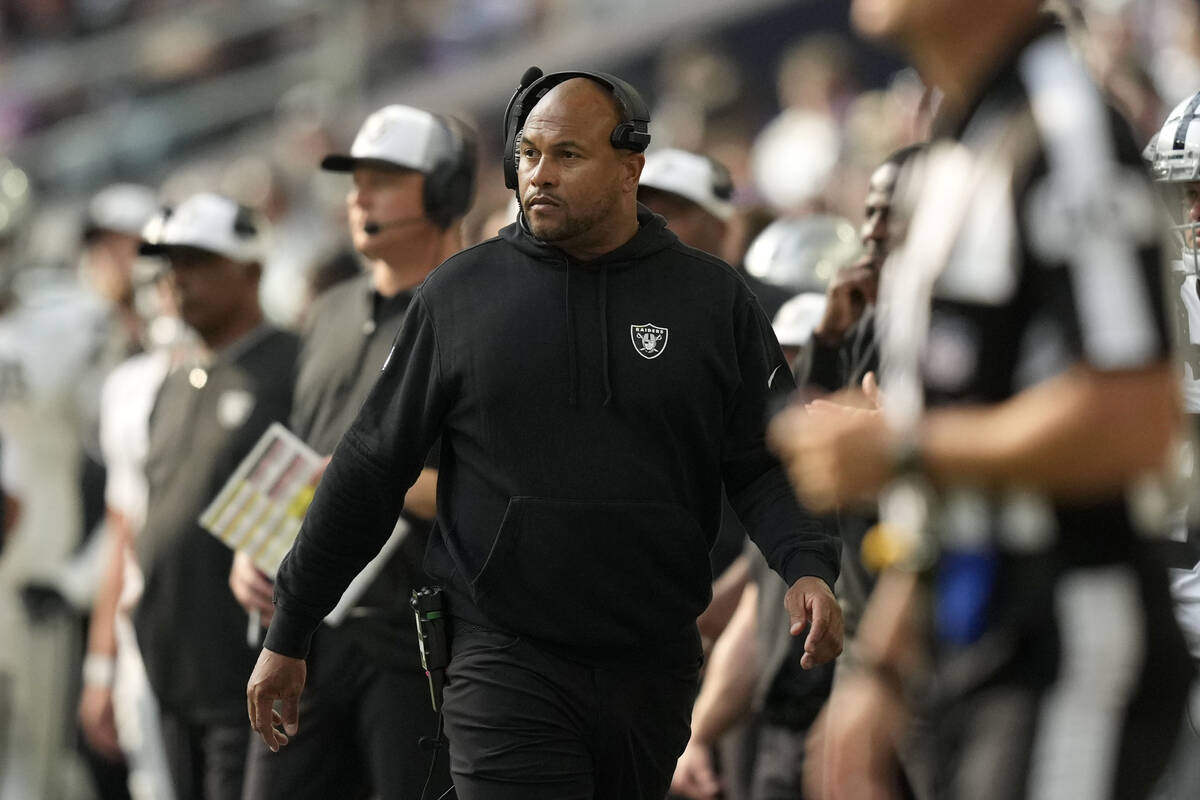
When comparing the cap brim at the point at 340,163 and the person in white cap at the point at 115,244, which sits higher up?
the cap brim at the point at 340,163

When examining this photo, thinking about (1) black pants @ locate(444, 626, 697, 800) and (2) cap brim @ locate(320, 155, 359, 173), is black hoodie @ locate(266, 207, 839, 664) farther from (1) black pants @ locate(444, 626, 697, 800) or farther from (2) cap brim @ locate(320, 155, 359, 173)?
(2) cap brim @ locate(320, 155, 359, 173)

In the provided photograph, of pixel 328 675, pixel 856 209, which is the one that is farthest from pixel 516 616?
pixel 856 209

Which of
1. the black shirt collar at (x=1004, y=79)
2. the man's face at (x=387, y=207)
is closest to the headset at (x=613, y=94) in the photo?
the man's face at (x=387, y=207)

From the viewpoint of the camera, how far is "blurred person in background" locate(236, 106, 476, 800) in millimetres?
5395

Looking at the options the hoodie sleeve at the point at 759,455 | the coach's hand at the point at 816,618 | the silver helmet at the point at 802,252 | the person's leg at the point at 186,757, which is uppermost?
the silver helmet at the point at 802,252

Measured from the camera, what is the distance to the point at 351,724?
5.51m

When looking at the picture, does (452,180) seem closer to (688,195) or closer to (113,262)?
(688,195)

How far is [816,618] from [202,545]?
106 inches

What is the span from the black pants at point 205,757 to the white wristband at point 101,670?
103 centimetres

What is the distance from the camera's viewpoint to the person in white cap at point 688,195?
655cm

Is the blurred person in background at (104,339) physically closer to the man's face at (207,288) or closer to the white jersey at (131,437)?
the white jersey at (131,437)

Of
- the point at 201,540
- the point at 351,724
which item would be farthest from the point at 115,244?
the point at 351,724

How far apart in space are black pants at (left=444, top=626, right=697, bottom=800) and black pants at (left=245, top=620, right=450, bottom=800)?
1.02 metres

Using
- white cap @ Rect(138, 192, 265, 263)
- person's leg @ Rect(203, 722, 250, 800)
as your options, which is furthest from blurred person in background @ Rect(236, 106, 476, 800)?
white cap @ Rect(138, 192, 265, 263)
